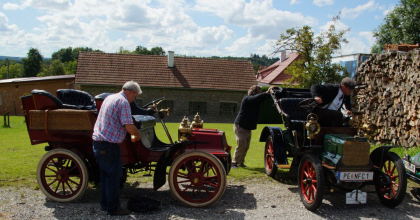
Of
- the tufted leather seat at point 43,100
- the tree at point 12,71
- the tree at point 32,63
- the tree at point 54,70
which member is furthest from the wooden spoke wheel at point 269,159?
the tree at point 12,71

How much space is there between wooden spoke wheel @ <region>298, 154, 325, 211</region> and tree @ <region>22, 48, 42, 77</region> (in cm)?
7303

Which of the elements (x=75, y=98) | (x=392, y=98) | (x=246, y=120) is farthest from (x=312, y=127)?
(x=392, y=98)

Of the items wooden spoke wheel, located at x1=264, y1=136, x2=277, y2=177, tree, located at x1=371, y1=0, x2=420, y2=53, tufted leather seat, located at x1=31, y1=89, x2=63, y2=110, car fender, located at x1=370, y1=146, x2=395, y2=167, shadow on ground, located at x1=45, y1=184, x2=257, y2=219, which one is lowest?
shadow on ground, located at x1=45, y1=184, x2=257, y2=219

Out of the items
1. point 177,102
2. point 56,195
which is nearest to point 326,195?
point 56,195

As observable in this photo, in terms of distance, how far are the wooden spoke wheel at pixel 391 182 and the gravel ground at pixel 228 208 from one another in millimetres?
161

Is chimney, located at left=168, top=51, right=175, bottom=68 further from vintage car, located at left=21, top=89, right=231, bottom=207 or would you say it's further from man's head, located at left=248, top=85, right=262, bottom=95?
vintage car, located at left=21, top=89, right=231, bottom=207

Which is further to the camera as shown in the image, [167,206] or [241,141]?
[241,141]

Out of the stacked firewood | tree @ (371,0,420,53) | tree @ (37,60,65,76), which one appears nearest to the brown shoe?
the stacked firewood

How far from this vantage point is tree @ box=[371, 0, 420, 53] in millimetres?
27547

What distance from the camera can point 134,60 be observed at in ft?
92.5

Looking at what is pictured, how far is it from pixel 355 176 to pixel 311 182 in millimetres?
569

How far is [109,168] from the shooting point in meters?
4.68

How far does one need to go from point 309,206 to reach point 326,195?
3.27 ft

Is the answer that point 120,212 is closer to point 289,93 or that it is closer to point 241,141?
point 241,141
